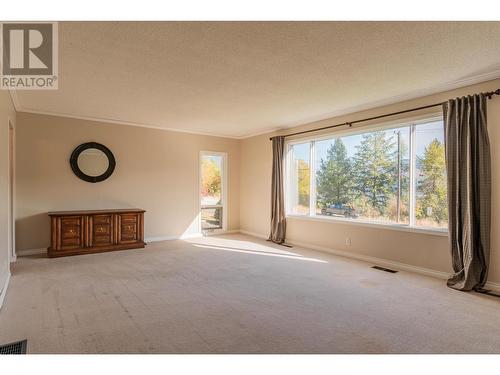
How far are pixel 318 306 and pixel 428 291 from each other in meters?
1.41

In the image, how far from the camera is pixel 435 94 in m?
3.89

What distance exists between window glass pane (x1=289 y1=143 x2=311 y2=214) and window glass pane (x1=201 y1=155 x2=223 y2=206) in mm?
1984

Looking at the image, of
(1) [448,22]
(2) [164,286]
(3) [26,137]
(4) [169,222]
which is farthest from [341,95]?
(3) [26,137]

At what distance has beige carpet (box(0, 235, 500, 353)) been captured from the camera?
2.20 meters

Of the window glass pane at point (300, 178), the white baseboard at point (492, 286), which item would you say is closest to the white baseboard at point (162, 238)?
the window glass pane at point (300, 178)

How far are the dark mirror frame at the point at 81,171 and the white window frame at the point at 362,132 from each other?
349 centimetres

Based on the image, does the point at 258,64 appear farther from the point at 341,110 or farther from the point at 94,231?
the point at 94,231

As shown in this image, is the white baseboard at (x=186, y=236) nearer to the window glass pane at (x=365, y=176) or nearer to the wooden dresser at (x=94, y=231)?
the wooden dresser at (x=94, y=231)

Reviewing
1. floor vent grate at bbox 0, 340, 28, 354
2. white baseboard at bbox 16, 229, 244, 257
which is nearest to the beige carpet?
floor vent grate at bbox 0, 340, 28, 354

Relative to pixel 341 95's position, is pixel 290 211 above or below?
below

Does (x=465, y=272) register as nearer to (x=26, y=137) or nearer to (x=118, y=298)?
(x=118, y=298)

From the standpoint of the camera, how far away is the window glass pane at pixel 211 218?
705 centimetres

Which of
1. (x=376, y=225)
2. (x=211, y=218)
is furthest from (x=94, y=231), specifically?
(x=376, y=225)
